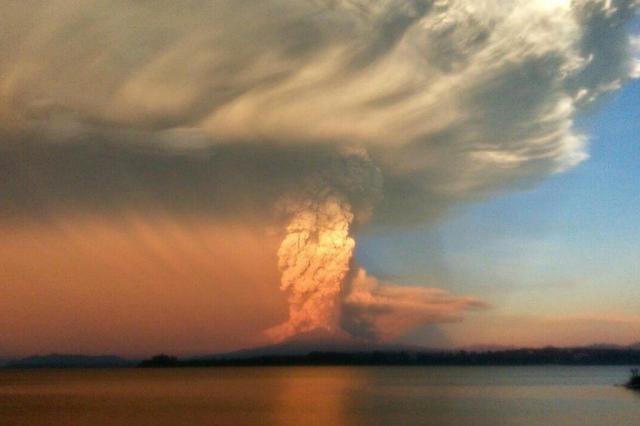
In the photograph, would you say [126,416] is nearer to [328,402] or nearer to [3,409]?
[3,409]

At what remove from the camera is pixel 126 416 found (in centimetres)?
6800

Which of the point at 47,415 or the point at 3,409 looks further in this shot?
the point at 3,409

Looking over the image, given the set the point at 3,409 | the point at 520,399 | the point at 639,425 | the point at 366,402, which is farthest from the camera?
the point at 520,399

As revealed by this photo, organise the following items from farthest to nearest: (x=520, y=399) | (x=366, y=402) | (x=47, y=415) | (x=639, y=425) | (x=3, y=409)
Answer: (x=520, y=399)
(x=366, y=402)
(x=3, y=409)
(x=47, y=415)
(x=639, y=425)

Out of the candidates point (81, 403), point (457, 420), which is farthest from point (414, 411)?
point (81, 403)

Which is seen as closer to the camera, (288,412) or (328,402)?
(288,412)

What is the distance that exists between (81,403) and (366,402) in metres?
33.6

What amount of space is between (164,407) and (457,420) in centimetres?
3268

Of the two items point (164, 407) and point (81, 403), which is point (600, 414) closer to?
point (164, 407)

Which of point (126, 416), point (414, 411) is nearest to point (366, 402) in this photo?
point (414, 411)

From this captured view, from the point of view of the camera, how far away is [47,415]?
2758 inches

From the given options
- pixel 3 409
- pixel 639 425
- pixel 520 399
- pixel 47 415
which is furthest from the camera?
pixel 520 399

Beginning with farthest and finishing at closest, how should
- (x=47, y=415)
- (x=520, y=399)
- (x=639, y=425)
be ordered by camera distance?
(x=520, y=399) < (x=47, y=415) < (x=639, y=425)

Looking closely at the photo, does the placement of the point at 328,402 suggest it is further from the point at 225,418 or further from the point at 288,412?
the point at 225,418
